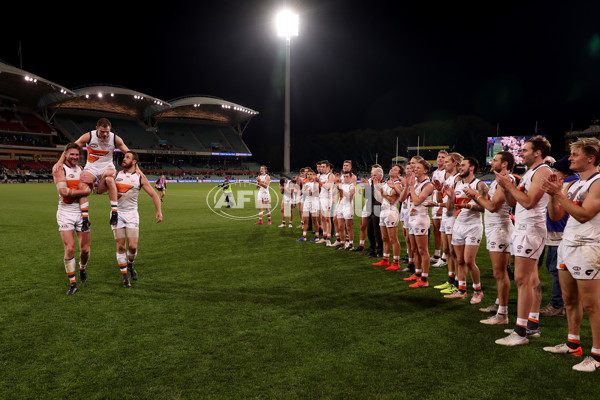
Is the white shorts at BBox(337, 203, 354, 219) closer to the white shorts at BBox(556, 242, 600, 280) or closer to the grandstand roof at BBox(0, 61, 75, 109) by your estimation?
the white shorts at BBox(556, 242, 600, 280)

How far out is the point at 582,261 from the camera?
3.42 meters

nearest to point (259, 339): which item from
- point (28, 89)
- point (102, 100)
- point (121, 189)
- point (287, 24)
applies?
point (121, 189)

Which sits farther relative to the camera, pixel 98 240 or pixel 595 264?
pixel 98 240

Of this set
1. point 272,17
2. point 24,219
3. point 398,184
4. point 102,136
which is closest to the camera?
point 102,136

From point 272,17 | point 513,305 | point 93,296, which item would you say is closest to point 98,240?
point 93,296

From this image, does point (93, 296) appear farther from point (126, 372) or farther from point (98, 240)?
point (98, 240)

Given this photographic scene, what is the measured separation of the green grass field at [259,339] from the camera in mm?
3295

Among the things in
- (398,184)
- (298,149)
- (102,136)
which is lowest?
(398,184)

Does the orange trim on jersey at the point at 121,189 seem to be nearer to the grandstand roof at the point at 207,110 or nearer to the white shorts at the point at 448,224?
the white shorts at the point at 448,224

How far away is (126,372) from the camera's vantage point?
3523mm

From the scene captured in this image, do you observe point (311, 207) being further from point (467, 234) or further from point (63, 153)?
point (63, 153)

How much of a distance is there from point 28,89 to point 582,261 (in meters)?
74.9

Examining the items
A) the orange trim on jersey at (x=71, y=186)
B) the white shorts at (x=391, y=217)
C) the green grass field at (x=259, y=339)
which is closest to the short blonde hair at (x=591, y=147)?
the green grass field at (x=259, y=339)

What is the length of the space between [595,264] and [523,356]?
1302mm
